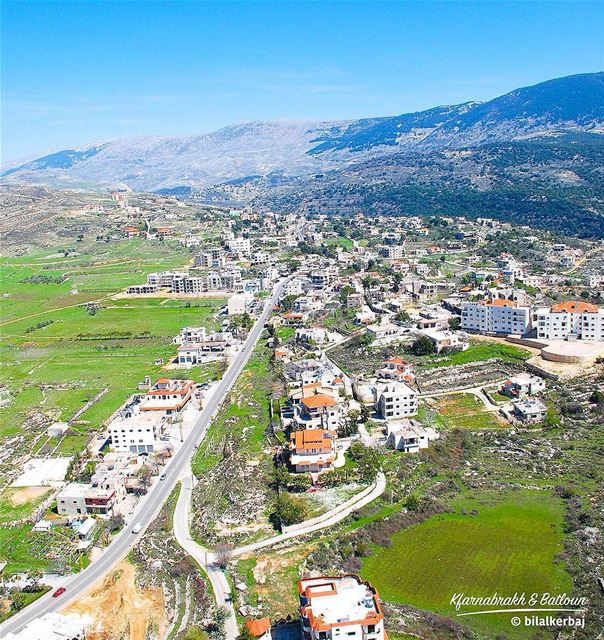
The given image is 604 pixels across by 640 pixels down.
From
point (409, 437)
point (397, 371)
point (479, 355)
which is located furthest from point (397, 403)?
point (479, 355)

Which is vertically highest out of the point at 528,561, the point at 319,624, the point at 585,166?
the point at 585,166

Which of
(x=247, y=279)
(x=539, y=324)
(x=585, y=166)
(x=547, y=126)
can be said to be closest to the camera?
(x=539, y=324)

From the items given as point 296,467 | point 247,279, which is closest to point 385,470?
point 296,467

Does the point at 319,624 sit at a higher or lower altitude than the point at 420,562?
higher

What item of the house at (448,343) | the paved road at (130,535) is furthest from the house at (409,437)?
the house at (448,343)

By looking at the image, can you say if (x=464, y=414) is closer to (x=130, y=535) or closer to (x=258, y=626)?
(x=130, y=535)

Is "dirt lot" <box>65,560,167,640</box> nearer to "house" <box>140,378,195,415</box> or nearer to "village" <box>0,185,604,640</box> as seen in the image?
"village" <box>0,185,604,640</box>

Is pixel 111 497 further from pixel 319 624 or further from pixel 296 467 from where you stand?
pixel 319 624

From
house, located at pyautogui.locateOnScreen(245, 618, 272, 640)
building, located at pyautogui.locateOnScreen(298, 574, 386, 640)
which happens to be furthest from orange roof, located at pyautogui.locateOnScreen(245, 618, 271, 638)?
building, located at pyautogui.locateOnScreen(298, 574, 386, 640)
